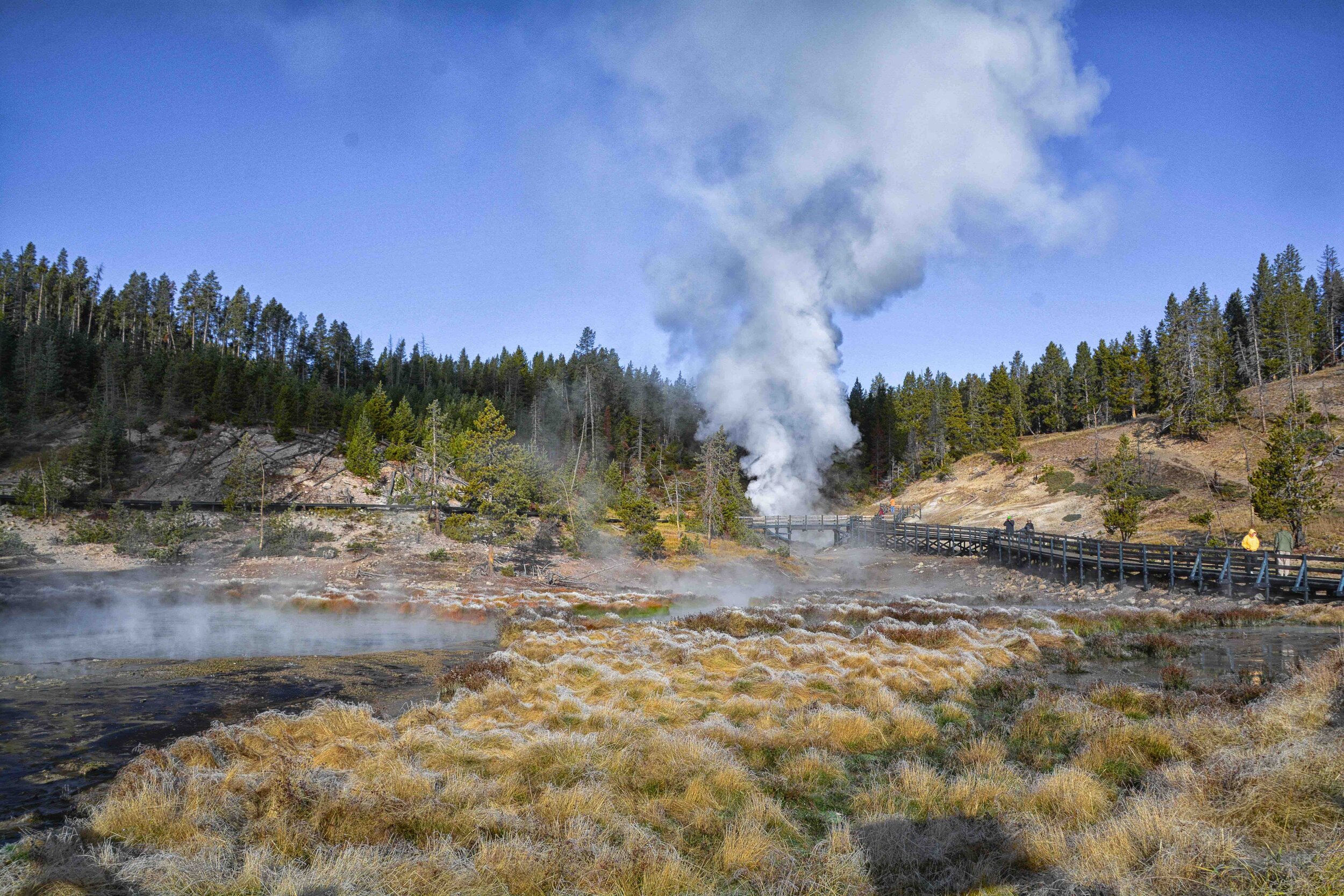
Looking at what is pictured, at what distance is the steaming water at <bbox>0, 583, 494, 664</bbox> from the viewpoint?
19875 millimetres

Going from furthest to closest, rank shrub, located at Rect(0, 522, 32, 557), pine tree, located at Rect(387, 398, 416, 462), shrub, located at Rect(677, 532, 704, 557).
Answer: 1. pine tree, located at Rect(387, 398, 416, 462)
2. shrub, located at Rect(677, 532, 704, 557)
3. shrub, located at Rect(0, 522, 32, 557)

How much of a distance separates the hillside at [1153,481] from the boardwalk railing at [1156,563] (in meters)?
9.27

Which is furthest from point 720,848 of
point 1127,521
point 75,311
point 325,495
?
point 75,311

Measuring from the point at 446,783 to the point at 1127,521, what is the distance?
39242 mm

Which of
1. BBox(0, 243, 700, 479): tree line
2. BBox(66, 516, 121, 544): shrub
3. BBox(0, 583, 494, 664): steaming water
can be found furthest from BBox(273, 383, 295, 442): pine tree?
BBox(0, 583, 494, 664): steaming water

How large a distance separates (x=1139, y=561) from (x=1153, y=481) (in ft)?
100

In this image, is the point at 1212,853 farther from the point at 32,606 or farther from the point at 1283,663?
the point at 32,606

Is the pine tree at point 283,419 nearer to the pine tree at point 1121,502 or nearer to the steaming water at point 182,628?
the steaming water at point 182,628

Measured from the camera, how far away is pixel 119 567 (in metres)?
38.4

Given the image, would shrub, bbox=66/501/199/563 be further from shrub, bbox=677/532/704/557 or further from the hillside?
the hillside

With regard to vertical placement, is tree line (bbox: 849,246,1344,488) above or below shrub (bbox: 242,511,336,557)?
above

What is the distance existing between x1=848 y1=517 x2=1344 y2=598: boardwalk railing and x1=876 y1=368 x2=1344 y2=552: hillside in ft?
30.4

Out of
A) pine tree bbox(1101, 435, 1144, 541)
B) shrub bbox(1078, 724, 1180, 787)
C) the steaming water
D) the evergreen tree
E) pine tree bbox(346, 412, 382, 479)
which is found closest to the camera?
shrub bbox(1078, 724, 1180, 787)

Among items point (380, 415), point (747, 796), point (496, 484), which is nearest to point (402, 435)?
point (380, 415)
